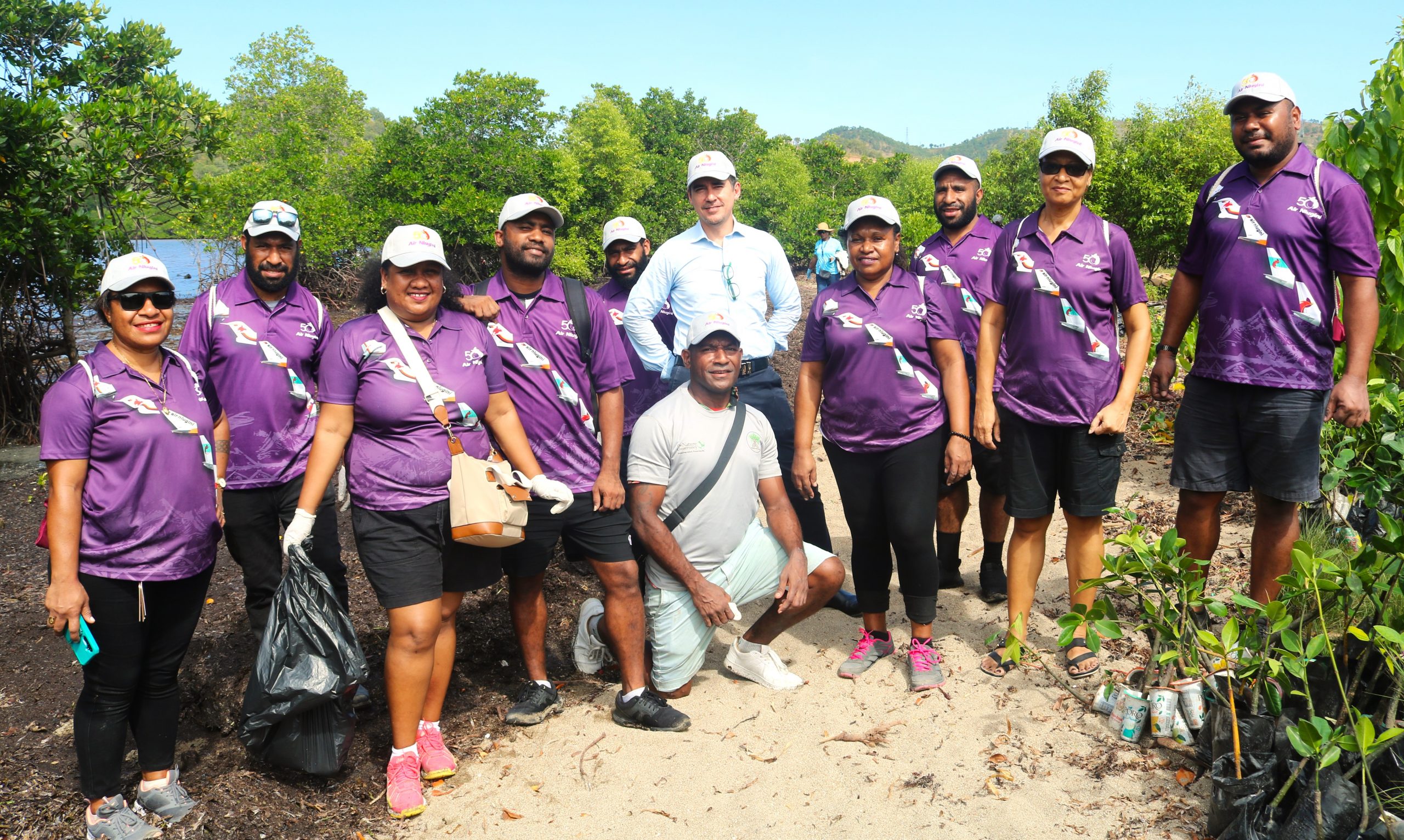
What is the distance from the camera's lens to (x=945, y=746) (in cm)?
356

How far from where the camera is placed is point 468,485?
130 inches

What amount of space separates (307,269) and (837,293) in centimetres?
2036

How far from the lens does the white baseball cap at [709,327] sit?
3.82 m

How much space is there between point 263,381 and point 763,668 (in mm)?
2495

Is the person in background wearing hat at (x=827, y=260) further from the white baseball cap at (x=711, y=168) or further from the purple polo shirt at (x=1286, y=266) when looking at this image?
the purple polo shirt at (x=1286, y=266)

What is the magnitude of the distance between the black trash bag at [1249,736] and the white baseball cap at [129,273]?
12.3ft

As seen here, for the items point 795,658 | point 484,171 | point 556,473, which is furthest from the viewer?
point 484,171

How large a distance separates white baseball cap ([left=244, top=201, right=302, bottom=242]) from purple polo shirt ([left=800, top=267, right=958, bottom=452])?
7.45ft

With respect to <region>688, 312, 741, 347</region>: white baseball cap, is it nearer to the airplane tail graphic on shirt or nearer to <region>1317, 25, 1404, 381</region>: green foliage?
the airplane tail graphic on shirt

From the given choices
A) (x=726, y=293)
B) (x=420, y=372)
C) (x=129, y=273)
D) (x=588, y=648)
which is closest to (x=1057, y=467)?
(x=726, y=293)

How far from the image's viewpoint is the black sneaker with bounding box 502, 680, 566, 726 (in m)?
3.92

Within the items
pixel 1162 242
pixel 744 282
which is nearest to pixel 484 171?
pixel 1162 242

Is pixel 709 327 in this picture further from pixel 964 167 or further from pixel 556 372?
pixel 964 167

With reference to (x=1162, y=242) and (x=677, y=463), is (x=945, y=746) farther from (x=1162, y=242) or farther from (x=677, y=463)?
(x=1162, y=242)
